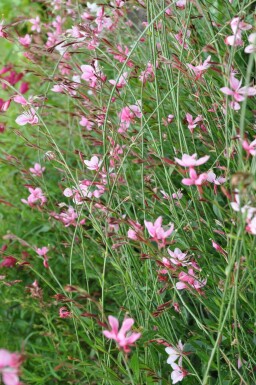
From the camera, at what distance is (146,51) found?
86.1 inches

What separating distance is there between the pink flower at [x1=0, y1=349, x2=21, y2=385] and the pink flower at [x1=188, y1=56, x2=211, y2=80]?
85cm

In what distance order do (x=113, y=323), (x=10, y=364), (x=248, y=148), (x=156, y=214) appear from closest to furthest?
(x=10, y=364)
(x=113, y=323)
(x=248, y=148)
(x=156, y=214)

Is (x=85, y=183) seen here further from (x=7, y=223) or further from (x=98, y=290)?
(x=7, y=223)

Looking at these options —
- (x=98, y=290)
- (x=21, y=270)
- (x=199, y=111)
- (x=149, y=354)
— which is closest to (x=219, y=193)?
(x=199, y=111)

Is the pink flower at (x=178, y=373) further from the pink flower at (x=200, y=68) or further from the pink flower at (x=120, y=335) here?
the pink flower at (x=200, y=68)

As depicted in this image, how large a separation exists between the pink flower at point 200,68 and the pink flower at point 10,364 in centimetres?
85

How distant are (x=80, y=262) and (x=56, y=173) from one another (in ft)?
1.87

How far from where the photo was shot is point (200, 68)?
4.73 ft

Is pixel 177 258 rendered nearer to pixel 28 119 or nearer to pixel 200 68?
pixel 200 68

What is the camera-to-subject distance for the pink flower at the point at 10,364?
828mm

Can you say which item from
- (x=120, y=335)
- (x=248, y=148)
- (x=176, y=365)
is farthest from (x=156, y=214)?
(x=120, y=335)

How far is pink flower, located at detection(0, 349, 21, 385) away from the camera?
→ 83cm

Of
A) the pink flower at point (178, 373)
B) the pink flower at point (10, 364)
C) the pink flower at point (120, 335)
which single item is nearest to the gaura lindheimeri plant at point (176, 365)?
the pink flower at point (178, 373)

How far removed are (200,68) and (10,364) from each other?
34.1 inches
